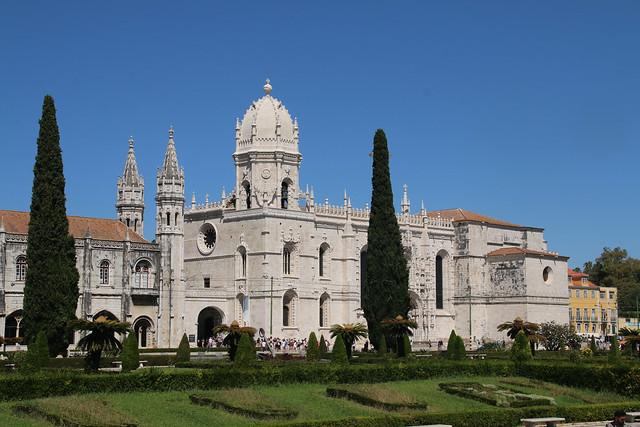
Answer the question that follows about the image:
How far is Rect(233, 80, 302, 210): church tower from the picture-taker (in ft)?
252

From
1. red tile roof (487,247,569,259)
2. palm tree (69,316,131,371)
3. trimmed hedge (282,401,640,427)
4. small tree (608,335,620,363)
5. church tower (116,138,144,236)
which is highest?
church tower (116,138,144,236)

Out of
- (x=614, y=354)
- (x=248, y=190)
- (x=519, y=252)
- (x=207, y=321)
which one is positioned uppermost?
(x=248, y=190)

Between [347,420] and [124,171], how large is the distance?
55.1 meters

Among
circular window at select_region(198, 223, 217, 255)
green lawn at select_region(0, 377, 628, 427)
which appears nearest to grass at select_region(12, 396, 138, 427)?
green lawn at select_region(0, 377, 628, 427)

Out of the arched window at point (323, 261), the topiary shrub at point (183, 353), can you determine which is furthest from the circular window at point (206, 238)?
the topiary shrub at point (183, 353)

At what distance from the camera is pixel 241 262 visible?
3009 inches

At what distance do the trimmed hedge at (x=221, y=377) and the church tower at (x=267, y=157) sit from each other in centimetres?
3620

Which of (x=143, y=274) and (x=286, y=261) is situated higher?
(x=286, y=261)

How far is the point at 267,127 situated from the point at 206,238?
1000cm

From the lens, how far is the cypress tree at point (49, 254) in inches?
1875

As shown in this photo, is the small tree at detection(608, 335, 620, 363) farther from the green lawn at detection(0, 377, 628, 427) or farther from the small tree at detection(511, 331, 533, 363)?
the green lawn at detection(0, 377, 628, 427)

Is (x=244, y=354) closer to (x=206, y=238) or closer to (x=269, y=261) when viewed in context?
(x=269, y=261)

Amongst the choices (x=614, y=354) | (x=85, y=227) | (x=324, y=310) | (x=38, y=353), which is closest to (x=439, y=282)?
(x=324, y=310)

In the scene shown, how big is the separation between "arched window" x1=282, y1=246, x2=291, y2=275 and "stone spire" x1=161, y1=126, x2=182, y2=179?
31.6 feet
